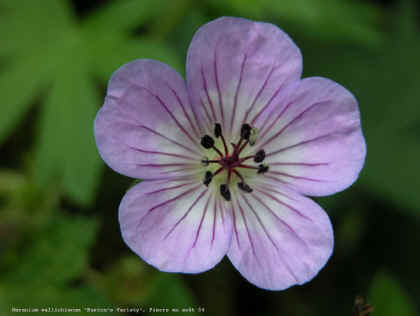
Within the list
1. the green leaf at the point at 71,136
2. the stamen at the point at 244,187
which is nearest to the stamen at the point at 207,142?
the stamen at the point at 244,187

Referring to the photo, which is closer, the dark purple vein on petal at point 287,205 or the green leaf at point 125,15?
the dark purple vein on petal at point 287,205

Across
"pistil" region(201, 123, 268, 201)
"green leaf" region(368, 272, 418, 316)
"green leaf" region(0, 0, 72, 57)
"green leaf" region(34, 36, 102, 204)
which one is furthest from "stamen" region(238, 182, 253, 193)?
"green leaf" region(0, 0, 72, 57)

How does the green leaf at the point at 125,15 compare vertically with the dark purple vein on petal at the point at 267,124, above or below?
above

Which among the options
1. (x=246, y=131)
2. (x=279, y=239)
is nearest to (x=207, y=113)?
(x=246, y=131)

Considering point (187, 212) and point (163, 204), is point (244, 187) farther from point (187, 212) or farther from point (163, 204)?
point (163, 204)

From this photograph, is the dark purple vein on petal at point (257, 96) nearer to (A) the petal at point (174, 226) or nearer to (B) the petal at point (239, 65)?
(B) the petal at point (239, 65)

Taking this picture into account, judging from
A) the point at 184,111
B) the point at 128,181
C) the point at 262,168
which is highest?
the point at 184,111

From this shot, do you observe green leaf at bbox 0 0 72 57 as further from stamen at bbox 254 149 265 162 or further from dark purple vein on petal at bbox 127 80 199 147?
stamen at bbox 254 149 265 162
